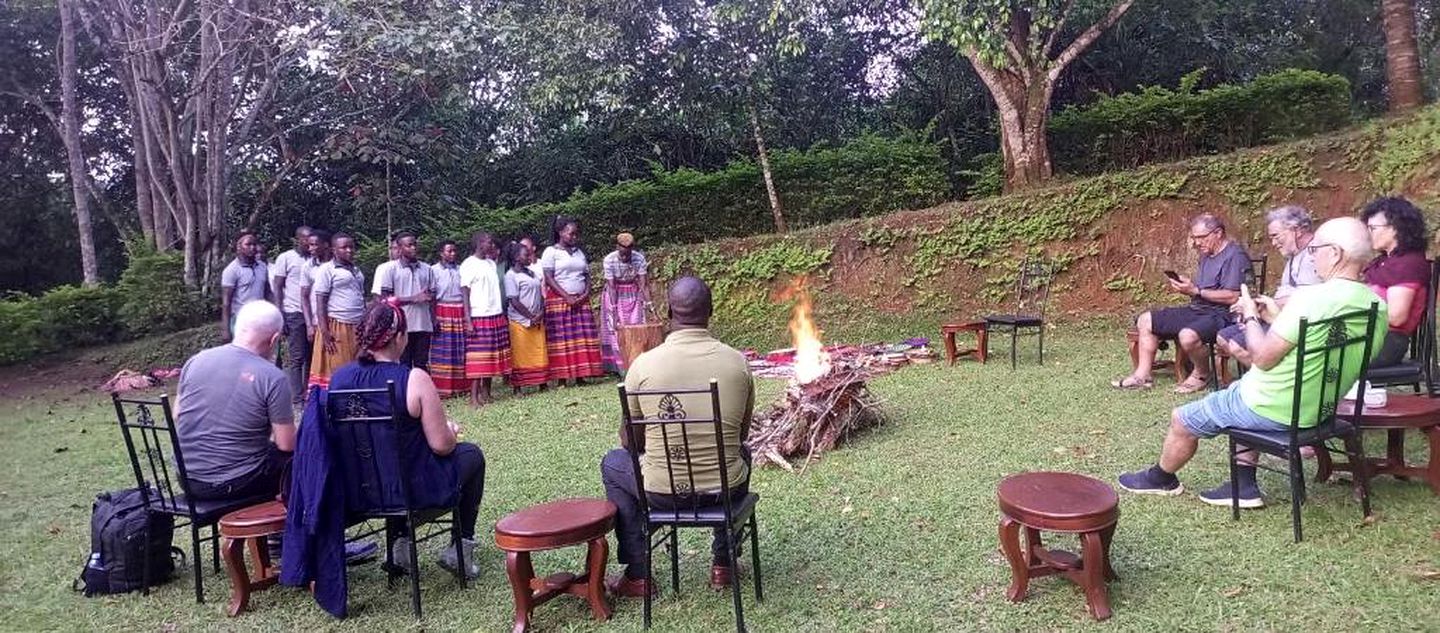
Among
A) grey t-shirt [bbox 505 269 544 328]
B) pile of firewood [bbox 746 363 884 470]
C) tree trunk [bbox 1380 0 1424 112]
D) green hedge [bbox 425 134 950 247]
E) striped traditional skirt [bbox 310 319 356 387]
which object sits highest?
tree trunk [bbox 1380 0 1424 112]

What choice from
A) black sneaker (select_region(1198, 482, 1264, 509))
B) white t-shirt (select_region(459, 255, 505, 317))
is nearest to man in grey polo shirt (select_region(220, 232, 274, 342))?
white t-shirt (select_region(459, 255, 505, 317))

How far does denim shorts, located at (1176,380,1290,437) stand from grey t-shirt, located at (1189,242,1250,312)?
110 inches

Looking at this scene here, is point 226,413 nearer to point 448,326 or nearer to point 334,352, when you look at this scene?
point 334,352

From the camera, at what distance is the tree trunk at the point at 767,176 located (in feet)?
40.7

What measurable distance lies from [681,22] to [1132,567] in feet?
33.7

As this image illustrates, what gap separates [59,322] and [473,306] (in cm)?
805

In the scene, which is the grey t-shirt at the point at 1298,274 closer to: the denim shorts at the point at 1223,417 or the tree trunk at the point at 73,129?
the denim shorts at the point at 1223,417

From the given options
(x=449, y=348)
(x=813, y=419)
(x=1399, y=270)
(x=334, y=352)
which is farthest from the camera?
(x=449, y=348)

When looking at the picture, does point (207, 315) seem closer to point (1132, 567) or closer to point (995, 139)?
point (995, 139)

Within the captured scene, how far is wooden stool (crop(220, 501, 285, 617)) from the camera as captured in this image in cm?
378

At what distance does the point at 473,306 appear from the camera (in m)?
8.79

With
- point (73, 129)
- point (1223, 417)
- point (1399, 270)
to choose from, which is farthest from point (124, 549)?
point (73, 129)

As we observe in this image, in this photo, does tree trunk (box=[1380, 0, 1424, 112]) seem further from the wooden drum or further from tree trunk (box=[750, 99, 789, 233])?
the wooden drum

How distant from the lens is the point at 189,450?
405cm
